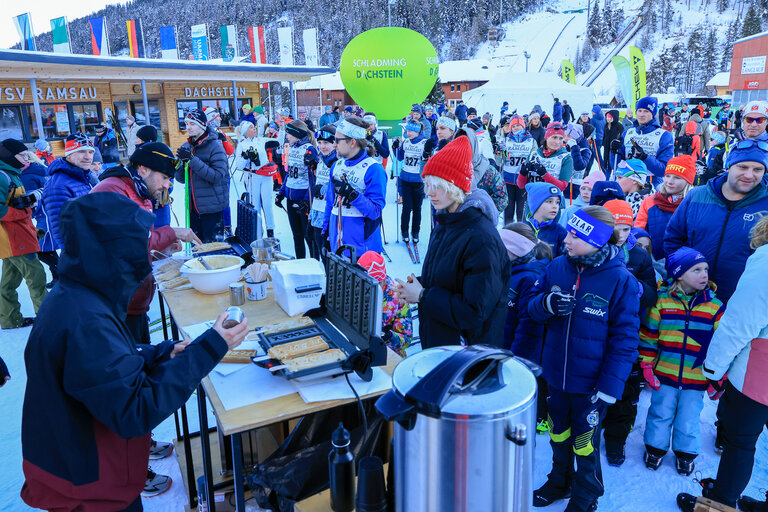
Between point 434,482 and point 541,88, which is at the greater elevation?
point 541,88

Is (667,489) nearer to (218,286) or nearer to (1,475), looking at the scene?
(218,286)

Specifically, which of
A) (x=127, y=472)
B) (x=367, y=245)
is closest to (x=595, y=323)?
(x=127, y=472)

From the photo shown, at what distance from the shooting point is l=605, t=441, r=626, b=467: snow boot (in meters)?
3.04

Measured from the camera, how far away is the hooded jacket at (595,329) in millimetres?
2410

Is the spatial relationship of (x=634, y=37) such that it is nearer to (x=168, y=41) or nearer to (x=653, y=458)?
(x=168, y=41)

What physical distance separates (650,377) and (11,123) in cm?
1742

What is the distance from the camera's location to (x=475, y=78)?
1860 inches

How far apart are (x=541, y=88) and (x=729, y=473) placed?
83.8 feet

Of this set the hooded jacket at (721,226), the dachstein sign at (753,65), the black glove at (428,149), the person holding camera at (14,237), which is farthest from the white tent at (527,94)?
the person holding camera at (14,237)

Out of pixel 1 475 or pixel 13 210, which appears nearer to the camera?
pixel 1 475

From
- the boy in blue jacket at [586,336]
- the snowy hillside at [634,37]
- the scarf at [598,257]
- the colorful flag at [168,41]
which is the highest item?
the snowy hillside at [634,37]

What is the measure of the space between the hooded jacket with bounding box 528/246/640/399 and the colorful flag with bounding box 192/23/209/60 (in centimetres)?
2739

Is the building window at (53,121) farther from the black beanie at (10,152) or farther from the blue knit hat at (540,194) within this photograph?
the blue knit hat at (540,194)

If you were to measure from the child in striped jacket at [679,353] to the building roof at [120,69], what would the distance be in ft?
44.8
